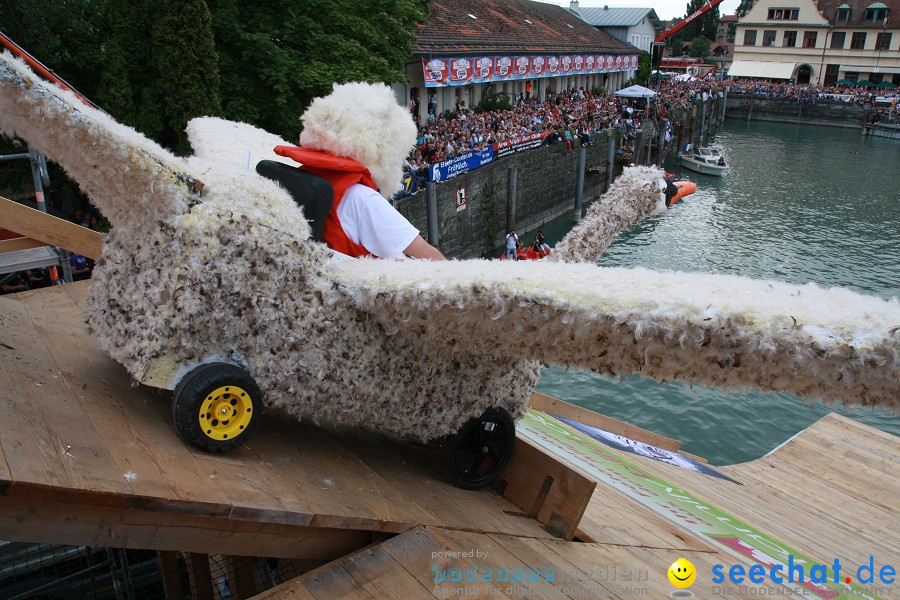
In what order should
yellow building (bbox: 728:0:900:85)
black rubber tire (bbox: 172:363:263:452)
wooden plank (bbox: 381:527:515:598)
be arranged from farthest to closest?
1. yellow building (bbox: 728:0:900:85)
2. wooden plank (bbox: 381:527:515:598)
3. black rubber tire (bbox: 172:363:263:452)

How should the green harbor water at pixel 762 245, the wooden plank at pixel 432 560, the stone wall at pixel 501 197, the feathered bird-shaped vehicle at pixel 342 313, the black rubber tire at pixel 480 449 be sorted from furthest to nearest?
the stone wall at pixel 501 197
the green harbor water at pixel 762 245
the black rubber tire at pixel 480 449
the wooden plank at pixel 432 560
the feathered bird-shaped vehicle at pixel 342 313

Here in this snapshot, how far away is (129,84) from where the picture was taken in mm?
11992

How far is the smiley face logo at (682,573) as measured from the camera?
3691mm

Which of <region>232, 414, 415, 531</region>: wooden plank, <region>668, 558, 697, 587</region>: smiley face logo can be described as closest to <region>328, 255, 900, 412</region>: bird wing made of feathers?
<region>232, 414, 415, 531</region>: wooden plank

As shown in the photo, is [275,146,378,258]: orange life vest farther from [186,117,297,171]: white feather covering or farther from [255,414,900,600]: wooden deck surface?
[255,414,900,600]: wooden deck surface

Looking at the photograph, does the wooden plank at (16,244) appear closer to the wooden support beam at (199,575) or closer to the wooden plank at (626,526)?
the wooden support beam at (199,575)

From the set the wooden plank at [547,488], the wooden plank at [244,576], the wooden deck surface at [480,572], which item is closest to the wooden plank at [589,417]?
the wooden plank at [547,488]

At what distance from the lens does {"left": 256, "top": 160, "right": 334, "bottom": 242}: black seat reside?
338cm

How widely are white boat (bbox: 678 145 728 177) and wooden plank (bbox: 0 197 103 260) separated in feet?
112

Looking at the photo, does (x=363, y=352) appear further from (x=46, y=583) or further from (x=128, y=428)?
(x=46, y=583)

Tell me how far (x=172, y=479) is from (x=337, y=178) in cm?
164

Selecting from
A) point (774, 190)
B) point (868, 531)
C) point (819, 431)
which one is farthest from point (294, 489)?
point (774, 190)

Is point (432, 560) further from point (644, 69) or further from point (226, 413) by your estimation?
point (644, 69)

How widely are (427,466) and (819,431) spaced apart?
24.3ft
